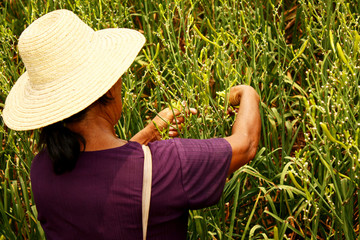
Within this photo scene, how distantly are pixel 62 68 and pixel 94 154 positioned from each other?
10.7 inches

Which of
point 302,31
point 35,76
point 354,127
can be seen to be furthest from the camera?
point 302,31

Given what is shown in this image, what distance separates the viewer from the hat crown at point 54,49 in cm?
161

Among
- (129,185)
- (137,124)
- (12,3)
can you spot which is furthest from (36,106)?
(12,3)

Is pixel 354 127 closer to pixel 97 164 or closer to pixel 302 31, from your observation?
pixel 97 164

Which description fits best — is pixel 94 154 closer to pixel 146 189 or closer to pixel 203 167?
pixel 146 189

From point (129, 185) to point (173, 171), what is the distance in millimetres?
130

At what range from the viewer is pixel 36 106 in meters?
1.64

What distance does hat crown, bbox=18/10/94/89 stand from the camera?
1.61 metres

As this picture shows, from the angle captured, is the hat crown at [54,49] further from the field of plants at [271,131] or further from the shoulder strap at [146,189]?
the field of plants at [271,131]

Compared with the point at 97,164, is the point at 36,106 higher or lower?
higher

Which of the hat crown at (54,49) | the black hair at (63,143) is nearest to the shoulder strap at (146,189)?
the black hair at (63,143)

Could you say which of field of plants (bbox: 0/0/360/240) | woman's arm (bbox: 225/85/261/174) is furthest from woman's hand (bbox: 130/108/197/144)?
woman's arm (bbox: 225/85/261/174)

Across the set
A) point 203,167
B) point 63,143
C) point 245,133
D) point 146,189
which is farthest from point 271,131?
point 63,143

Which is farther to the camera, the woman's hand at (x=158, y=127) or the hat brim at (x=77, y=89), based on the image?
the woman's hand at (x=158, y=127)
